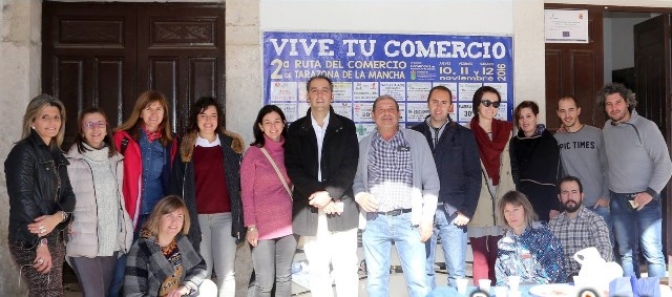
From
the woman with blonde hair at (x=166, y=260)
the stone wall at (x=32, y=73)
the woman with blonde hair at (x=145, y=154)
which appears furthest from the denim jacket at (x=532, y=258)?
the stone wall at (x=32, y=73)

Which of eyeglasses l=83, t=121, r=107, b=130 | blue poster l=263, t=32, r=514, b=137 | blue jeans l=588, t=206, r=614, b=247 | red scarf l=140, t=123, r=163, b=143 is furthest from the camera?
blue poster l=263, t=32, r=514, b=137

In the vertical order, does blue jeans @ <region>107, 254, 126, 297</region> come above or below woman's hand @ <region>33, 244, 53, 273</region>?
below

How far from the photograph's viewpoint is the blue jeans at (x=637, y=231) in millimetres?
4953

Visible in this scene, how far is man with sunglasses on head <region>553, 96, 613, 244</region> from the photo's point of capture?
496 cm

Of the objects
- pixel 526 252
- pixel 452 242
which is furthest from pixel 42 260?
pixel 526 252

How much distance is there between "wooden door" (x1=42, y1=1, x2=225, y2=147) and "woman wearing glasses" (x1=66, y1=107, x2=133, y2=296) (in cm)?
191

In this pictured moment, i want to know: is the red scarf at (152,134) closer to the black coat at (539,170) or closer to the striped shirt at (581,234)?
the black coat at (539,170)

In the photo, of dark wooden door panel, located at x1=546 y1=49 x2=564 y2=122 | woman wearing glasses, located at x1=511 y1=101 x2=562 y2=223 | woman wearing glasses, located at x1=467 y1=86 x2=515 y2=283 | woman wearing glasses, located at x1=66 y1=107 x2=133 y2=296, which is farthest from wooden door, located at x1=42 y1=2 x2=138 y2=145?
dark wooden door panel, located at x1=546 y1=49 x2=564 y2=122

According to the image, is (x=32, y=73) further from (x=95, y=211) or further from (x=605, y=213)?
(x=605, y=213)

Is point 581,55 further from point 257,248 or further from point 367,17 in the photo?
point 257,248

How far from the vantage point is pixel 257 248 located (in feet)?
13.7

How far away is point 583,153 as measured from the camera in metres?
4.96

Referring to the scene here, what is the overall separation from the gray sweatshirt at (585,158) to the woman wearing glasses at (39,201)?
374 cm

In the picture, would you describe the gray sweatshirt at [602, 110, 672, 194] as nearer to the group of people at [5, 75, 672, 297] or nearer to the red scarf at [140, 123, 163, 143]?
the group of people at [5, 75, 672, 297]
